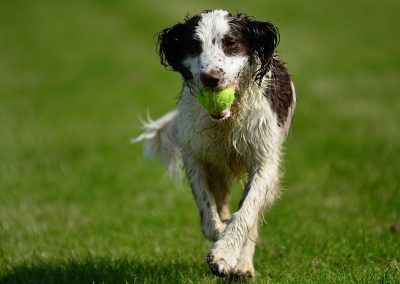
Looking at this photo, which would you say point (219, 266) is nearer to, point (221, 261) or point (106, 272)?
point (221, 261)

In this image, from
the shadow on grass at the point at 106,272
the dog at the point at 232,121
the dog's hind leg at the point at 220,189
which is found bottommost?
the shadow on grass at the point at 106,272

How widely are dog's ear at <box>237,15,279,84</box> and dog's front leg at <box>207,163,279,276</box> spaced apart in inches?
28.5

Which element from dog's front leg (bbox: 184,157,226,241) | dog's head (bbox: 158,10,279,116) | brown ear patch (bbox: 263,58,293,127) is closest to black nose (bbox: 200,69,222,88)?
dog's head (bbox: 158,10,279,116)

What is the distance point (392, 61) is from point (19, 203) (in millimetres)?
12438

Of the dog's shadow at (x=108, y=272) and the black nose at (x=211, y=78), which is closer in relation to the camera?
the black nose at (x=211, y=78)

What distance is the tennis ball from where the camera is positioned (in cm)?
468

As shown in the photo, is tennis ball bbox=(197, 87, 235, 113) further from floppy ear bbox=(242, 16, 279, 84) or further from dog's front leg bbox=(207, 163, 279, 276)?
dog's front leg bbox=(207, 163, 279, 276)

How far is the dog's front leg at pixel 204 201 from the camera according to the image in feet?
17.3

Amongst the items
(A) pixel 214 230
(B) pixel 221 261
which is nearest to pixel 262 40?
(A) pixel 214 230

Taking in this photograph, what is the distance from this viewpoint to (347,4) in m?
28.5

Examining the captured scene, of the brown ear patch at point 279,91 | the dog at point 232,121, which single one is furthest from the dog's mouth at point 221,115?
the brown ear patch at point 279,91

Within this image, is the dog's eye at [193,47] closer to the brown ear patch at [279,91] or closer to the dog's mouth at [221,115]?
the dog's mouth at [221,115]

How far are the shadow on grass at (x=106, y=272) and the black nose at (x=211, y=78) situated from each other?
139cm

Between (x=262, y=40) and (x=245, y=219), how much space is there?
128cm
